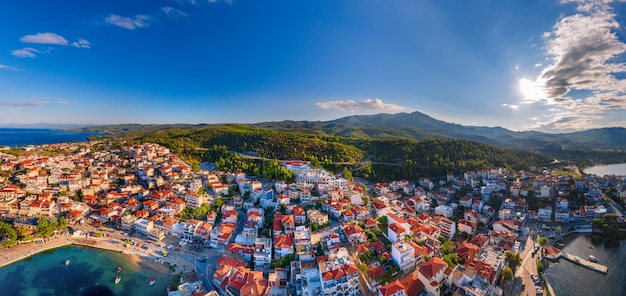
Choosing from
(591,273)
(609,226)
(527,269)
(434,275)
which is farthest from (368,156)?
(434,275)

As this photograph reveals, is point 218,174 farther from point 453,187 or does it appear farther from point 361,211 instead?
point 453,187

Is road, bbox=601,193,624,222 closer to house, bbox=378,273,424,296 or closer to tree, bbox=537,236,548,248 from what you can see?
tree, bbox=537,236,548,248

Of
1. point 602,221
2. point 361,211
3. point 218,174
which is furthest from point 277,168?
point 602,221

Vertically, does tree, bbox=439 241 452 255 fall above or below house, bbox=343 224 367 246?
below

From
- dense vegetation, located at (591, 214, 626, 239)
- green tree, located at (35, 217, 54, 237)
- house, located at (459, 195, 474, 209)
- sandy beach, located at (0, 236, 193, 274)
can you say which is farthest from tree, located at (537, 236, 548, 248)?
green tree, located at (35, 217, 54, 237)

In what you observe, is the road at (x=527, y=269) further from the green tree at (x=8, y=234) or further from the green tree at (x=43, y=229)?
the green tree at (x=8, y=234)

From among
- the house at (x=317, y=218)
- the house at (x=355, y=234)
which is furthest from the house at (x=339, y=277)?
the house at (x=317, y=218)
